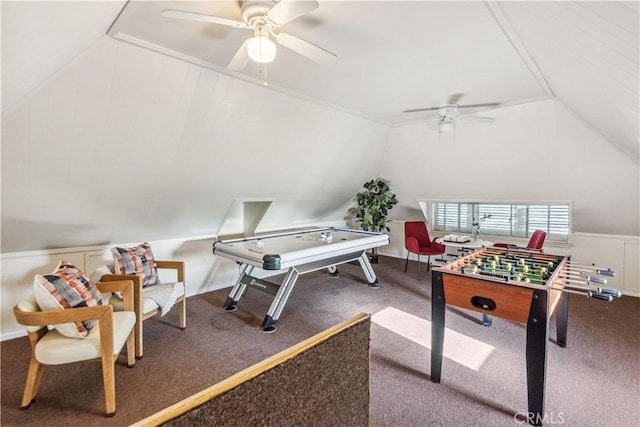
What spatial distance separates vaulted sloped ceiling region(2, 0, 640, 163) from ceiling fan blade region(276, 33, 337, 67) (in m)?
0.25

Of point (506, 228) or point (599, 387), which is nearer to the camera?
point (599, 387)

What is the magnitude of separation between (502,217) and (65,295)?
555cm

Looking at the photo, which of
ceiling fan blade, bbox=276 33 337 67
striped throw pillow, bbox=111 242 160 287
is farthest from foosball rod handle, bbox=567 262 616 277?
striped throw pillow, bbox=111 242 160 287

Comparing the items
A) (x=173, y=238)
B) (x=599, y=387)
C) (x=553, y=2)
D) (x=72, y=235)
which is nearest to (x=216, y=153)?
(x=173, y=238)

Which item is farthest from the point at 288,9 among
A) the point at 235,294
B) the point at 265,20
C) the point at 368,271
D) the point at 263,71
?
the point at 368,271

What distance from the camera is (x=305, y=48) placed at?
5.77ft

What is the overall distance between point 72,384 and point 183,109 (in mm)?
2251

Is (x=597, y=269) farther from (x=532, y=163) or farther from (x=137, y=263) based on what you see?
(x=137, y=263)

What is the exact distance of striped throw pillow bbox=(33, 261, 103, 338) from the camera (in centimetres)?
182

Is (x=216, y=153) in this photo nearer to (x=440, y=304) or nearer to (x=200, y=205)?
(x=200, y=205)

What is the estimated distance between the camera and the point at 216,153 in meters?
3.22

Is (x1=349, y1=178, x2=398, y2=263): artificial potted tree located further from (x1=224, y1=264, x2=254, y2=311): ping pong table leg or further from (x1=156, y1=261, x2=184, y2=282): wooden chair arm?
(x1=156, y1=261, x2=184, y2=282): wooden chair arm

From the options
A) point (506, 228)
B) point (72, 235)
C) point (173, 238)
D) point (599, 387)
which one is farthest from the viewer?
point (506, 228)

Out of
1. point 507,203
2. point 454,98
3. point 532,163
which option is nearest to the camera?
point 454,98
